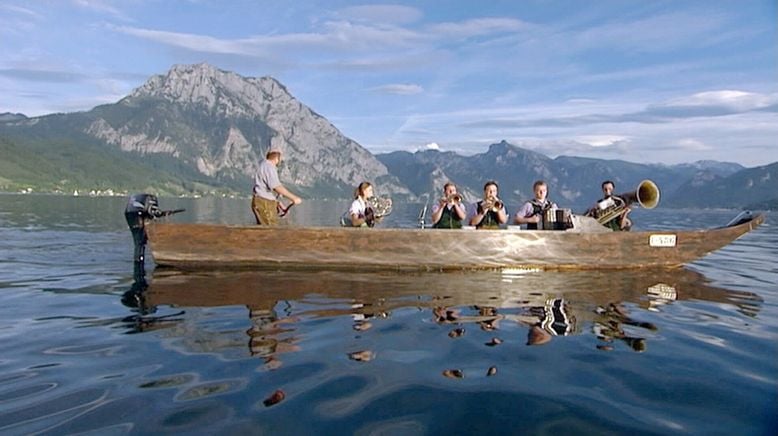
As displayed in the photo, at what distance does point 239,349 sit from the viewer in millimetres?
5500

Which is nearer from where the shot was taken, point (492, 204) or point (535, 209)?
point (492, 204)

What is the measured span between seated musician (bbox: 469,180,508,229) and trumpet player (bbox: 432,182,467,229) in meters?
0.34

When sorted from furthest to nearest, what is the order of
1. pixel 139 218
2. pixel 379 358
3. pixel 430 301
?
pixel 139 218
pixel 430 301
pixel 379 358

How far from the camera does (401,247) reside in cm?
1125

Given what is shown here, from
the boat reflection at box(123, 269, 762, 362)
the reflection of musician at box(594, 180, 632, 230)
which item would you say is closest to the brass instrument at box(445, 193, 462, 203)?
the boat reflection at box(123, 269, 762, 362)

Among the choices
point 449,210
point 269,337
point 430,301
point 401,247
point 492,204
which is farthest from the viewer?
point 449,210

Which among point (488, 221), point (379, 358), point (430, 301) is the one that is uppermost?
point (488, 221)

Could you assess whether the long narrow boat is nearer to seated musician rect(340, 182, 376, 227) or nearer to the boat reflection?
the boat reflection

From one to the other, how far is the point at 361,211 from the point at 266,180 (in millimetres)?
2461

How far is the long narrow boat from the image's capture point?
10938mm

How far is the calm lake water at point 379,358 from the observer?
3.95 meters

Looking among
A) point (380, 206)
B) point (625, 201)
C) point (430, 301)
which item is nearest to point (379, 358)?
point (430, 301)

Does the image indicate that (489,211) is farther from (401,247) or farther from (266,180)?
(266,180)

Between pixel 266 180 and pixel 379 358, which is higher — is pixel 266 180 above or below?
above
